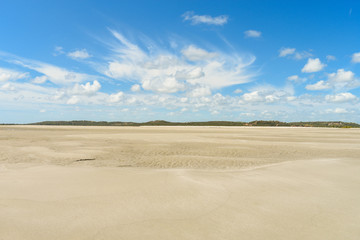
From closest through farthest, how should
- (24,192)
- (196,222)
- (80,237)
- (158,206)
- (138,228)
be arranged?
(80,237) < (138,228) < (196,222) < (158,206) < (24,192)

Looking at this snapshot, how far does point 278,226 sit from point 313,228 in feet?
2.04

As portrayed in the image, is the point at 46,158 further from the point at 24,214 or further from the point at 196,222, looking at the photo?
the point at 196,222

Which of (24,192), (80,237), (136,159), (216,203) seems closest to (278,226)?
(216,203)

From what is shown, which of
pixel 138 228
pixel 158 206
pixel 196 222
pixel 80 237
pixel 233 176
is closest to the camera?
pixel 80 237

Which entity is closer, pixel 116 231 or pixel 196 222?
pixel 116 231

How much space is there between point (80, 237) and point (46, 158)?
10057mm

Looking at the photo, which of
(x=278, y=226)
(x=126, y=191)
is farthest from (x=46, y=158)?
(x=278, y=226)

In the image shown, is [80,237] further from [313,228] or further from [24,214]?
[313,228]

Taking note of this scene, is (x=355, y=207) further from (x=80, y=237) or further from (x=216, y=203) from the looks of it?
(x=80, y=237)

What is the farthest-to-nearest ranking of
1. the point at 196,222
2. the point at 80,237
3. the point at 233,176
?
the point at 233,176 → the point at 196,222 → the point at 80,237

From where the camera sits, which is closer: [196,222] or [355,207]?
[196,222]

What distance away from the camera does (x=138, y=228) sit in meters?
3.88

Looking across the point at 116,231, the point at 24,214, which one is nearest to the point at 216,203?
the point at 116,231

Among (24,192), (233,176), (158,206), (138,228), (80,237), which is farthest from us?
(233,176)
